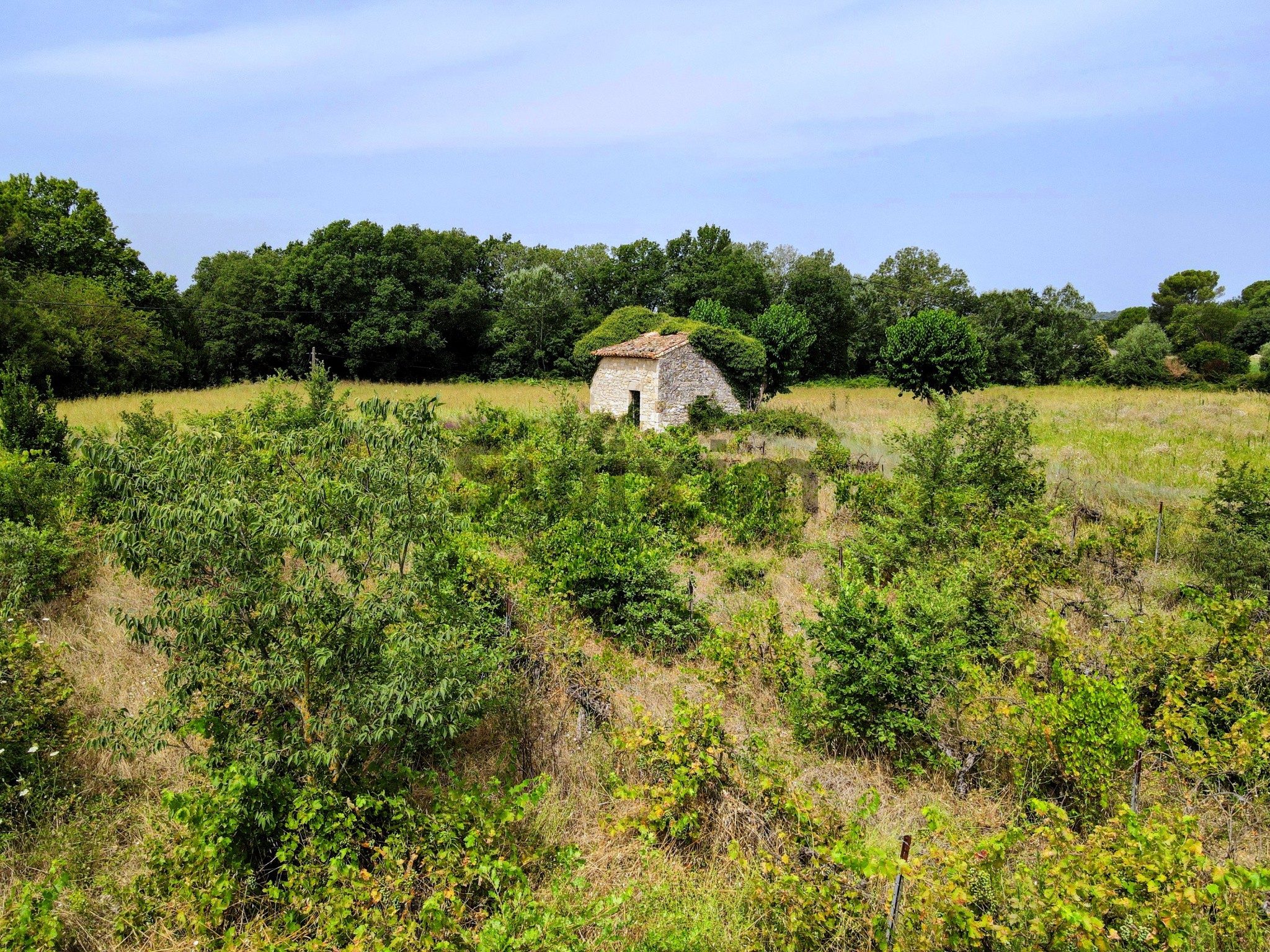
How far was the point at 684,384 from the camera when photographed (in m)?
21.8

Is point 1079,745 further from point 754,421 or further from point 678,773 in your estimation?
point 754,421

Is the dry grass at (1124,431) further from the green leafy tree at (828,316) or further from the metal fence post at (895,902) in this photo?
the green leafy tree at (828,316)

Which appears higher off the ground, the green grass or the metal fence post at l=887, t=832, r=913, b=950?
the green grass

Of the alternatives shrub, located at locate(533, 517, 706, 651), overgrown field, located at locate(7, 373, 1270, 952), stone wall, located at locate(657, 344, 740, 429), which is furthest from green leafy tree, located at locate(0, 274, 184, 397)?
shrub, located at locate(533, 517, 706, 651)

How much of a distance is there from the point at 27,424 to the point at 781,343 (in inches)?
899

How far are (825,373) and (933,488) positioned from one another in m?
43.3

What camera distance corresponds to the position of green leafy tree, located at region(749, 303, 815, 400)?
27.4 m

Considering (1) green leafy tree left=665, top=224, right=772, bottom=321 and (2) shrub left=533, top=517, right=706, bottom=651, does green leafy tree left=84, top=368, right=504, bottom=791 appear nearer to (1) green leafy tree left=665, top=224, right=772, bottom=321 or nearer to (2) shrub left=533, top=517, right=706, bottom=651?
(2) shrub left=533, top=517, right=706, bottom=651

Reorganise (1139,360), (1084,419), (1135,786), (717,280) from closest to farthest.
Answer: (1135,786) < (1084,419) < (717,280) < (1139,360)

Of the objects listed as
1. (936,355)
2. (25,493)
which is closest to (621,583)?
(25,493)

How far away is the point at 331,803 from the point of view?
13.6ft

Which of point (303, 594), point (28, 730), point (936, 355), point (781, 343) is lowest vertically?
point (28, 730)


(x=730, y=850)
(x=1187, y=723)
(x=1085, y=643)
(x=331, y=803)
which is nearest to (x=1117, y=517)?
(x=1085, y=643)

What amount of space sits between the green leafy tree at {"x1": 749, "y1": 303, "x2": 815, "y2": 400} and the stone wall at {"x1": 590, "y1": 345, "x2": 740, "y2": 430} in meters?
5.19
